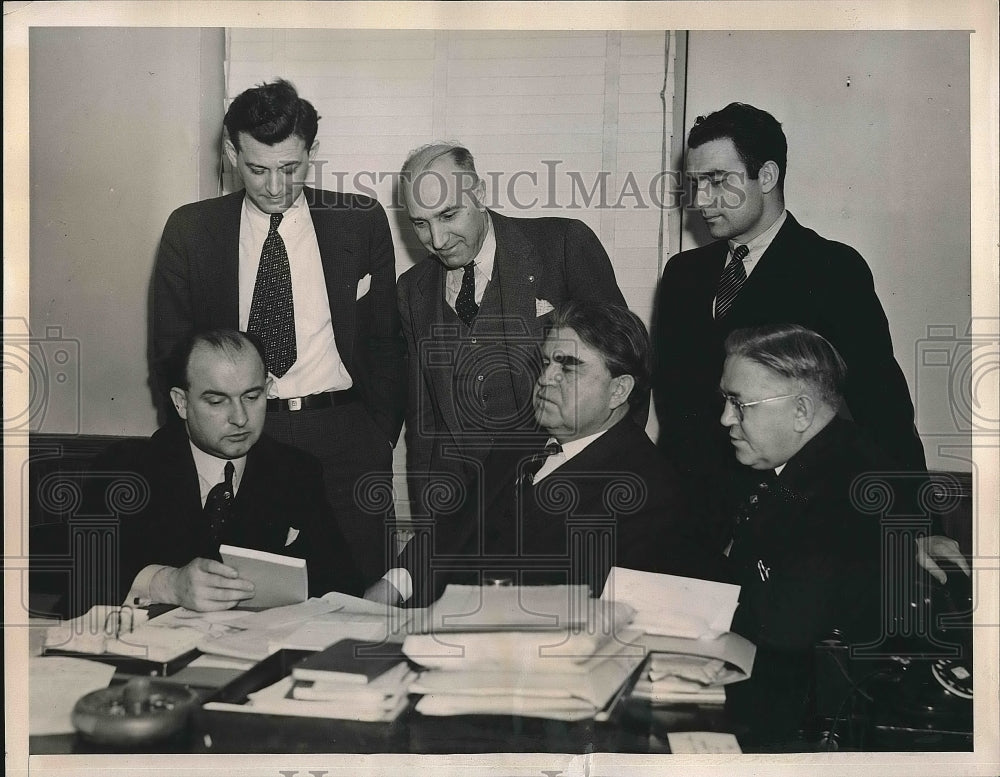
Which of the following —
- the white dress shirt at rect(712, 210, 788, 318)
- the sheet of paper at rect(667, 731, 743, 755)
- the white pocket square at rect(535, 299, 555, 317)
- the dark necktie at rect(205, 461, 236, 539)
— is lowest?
the sheet of paper at rect(667, 731, 743, 755)

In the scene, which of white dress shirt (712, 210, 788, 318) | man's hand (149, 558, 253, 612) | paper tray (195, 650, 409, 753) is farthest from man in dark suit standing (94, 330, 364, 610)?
white dress shirt (712, 210, 788, 318)

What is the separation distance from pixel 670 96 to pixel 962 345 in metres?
1.18

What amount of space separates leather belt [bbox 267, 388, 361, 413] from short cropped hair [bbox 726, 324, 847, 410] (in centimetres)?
116

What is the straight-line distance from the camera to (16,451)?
8.57ft

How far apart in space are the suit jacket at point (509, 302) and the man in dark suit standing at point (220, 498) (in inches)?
13.5

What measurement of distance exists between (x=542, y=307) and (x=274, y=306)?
0.82 m

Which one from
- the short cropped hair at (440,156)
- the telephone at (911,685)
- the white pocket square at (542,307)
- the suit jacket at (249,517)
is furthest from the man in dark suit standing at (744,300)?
the suit jacket at (249,517)

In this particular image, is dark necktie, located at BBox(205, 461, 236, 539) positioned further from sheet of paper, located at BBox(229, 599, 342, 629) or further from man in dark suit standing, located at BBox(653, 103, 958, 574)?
man in dark suit standing, located at BBox(653, 103, 958, 574)

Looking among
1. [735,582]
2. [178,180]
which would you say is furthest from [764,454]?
[178,180]

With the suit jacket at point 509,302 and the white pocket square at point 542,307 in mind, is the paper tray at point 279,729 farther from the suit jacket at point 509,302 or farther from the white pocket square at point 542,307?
the white pocket square at point 542,307

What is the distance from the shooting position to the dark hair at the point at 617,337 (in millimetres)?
2568

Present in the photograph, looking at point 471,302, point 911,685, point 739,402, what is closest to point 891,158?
point 739,402

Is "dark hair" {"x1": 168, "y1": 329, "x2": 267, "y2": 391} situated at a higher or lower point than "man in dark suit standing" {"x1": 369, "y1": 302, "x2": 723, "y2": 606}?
higher

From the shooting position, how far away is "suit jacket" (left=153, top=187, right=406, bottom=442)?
2.59 metres
